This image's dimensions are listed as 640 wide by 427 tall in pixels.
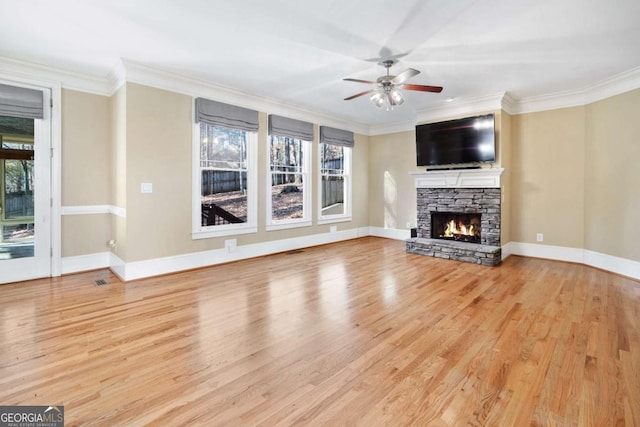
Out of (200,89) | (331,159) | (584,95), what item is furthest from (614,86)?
(200,89)

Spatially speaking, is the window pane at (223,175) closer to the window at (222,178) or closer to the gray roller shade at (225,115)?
the window at (222,178)

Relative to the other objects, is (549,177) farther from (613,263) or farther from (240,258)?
(240,258)

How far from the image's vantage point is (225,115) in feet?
15.4

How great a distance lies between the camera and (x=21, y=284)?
3793 millimetres

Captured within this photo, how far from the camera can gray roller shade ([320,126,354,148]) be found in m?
6.32

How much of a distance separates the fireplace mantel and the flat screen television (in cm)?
18

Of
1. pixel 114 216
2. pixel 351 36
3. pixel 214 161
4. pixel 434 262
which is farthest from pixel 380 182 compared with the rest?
pixel 114 216

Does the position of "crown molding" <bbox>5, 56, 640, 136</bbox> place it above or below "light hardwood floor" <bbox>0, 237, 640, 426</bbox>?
above

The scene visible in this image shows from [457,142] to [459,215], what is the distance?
1326 millimetres

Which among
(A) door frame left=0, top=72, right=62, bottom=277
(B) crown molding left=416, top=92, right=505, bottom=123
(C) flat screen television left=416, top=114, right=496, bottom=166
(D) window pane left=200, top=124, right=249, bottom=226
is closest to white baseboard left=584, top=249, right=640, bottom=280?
(C) flat screen television left=416, top=114, right=496, bottom=166

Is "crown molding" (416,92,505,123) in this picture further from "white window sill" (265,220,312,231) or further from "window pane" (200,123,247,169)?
"window pane" (200,123,247,169)

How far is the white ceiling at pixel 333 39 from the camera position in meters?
2.65

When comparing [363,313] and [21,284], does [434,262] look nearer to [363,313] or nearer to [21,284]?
[363,313]

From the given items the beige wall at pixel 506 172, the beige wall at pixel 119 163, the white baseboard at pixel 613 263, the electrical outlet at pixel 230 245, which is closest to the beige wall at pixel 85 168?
the beige wall at pixel 119 163
